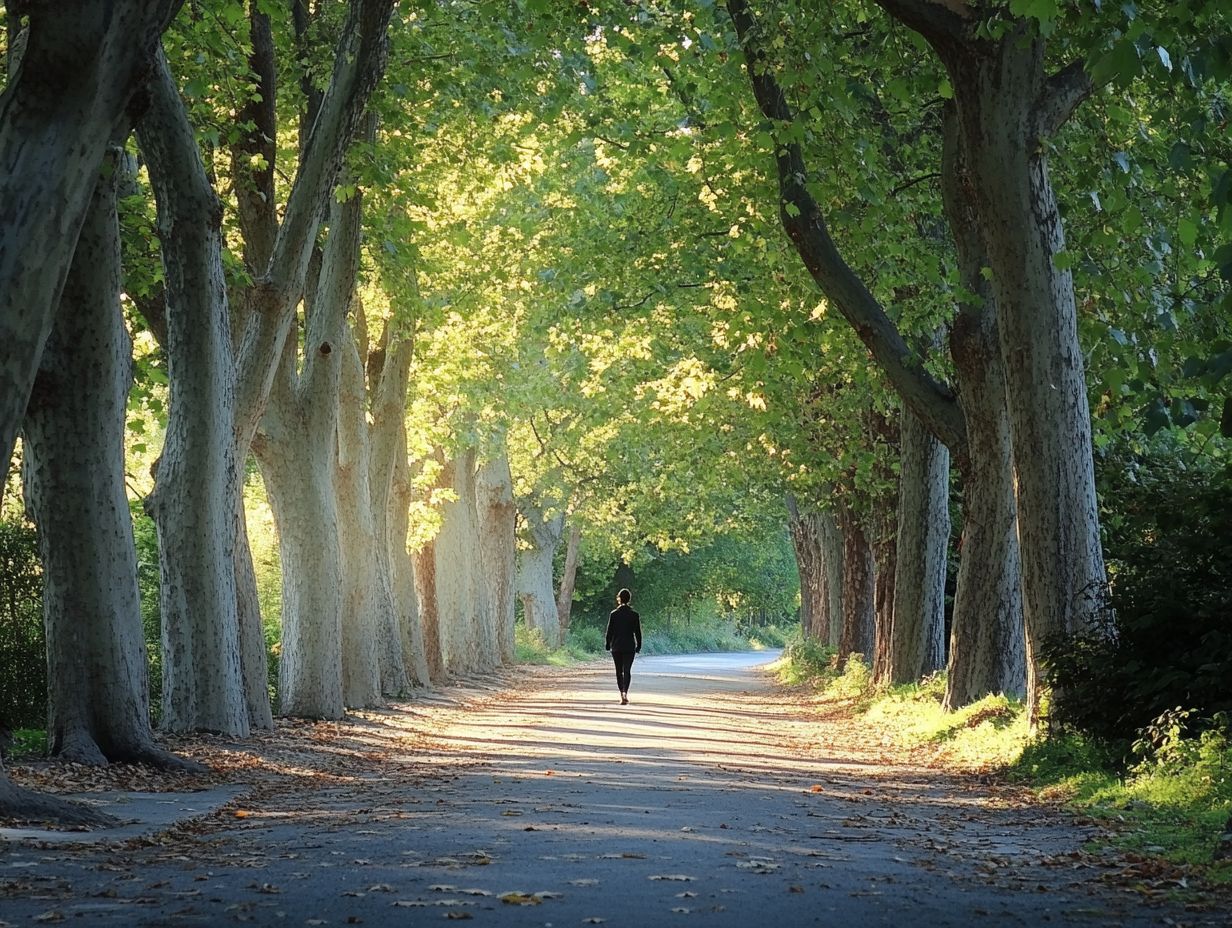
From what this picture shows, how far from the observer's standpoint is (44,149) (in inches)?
336

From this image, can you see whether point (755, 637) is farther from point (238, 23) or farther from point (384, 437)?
point (238, 23)

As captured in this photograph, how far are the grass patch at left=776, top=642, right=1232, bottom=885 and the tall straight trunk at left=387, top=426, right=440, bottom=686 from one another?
40.3ft

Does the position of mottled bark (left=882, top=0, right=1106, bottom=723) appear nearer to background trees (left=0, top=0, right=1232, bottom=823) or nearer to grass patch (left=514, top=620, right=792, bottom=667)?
background trees (left=0, top=0, right=1232, bottom=823)

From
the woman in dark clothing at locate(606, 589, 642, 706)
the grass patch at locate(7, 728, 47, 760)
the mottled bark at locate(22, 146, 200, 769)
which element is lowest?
the grass patch at locate(7, 728, 47, 760)

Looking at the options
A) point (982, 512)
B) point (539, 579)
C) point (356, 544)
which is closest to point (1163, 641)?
point (982, 512)

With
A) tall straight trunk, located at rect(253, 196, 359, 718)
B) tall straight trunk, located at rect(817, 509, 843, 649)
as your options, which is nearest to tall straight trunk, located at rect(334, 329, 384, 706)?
tall straight trunk, located at rect(253, 196, 359, 718)

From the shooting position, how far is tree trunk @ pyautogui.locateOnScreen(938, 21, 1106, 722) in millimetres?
14250

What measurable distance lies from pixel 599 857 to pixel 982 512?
10885 millimetres

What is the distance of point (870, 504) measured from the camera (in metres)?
29.6

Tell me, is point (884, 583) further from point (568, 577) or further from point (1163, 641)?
point (568, 577)

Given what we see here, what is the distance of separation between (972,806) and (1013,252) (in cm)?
506

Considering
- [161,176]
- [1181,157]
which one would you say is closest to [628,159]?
[161,176]

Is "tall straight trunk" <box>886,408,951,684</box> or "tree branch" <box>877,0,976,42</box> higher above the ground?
"tree branch" <box>877,0,976,42</box>

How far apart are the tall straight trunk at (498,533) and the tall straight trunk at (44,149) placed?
Answer: 35.6 m
